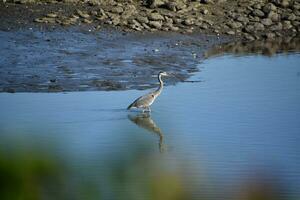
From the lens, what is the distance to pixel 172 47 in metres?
17.9

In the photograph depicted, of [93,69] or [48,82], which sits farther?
[93,69]

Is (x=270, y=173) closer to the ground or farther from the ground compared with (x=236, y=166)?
farther from the ground

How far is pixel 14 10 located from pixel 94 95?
6.93 m

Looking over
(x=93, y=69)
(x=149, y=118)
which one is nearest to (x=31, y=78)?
(x=93, y=69)

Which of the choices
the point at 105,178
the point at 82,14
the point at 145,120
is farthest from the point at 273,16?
the point at 105,178

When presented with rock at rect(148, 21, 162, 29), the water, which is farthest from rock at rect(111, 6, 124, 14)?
the water

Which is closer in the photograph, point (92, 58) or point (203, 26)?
point (92, 58)

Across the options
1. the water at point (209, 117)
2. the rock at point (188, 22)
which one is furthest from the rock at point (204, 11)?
the water at point (209, 117)

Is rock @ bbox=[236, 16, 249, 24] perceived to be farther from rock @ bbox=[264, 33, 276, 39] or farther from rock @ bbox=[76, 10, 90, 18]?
rock @ bbox=[76, 10, 90, 18]

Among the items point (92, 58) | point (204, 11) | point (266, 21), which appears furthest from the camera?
point (266, 21)

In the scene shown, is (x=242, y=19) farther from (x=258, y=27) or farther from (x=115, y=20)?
(x=115, y=20)

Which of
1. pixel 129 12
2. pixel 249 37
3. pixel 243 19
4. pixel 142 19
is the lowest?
pixel 249 37

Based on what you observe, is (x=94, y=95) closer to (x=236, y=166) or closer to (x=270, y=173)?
(x=236, y=166)

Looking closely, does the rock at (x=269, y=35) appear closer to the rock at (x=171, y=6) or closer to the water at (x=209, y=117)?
the rock at (x=171, y=6)
